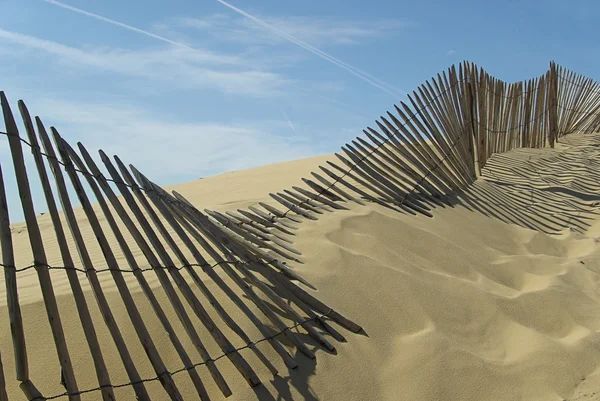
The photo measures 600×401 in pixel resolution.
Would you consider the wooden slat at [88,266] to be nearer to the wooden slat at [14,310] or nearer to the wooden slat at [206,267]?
the wooden slat at [14,310]

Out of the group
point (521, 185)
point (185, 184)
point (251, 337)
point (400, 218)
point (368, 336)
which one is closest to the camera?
point (251, 337)

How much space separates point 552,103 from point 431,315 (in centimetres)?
732

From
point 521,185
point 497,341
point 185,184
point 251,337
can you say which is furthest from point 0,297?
point 185,184

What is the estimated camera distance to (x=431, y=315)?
9.94 ft

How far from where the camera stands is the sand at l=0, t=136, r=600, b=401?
2.48 meters

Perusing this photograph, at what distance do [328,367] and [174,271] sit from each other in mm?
751

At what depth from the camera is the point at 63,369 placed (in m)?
2.01

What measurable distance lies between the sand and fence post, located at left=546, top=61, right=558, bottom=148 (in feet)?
15.1

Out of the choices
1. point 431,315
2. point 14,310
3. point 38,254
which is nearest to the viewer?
point 14,310

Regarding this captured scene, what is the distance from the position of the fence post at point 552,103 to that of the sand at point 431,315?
4617 mm

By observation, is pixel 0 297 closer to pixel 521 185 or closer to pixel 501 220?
pixel 501 220

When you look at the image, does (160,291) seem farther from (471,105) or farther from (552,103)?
(552,103)

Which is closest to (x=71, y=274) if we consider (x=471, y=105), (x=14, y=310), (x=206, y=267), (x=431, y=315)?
(x=14, y=310)

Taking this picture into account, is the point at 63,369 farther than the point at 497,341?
No
